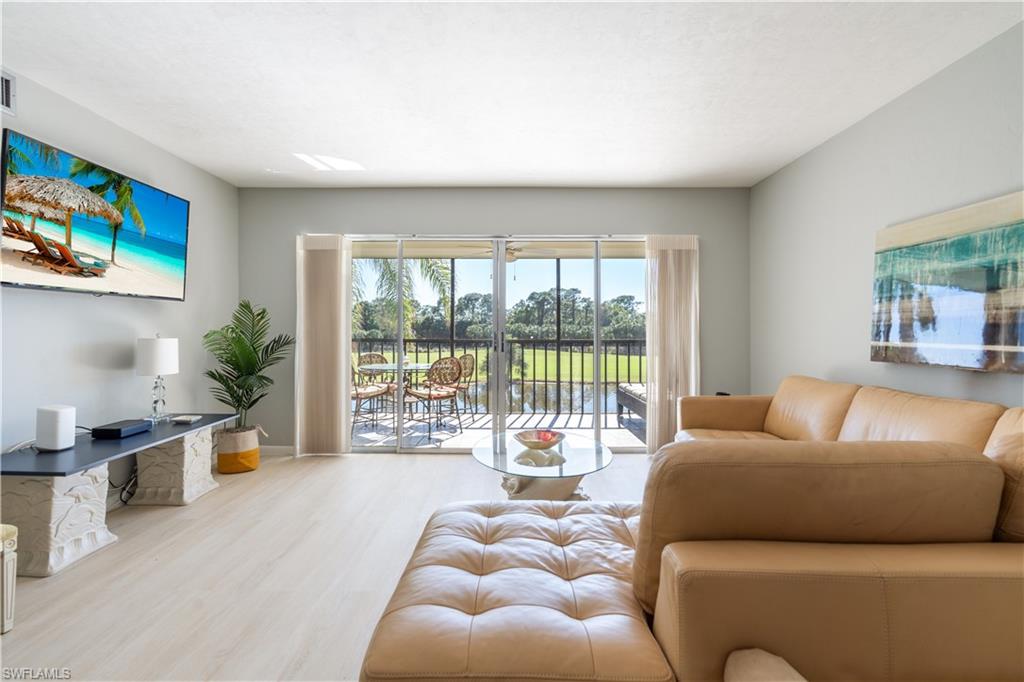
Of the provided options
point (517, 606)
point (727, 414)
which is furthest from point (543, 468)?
point (727, 414)

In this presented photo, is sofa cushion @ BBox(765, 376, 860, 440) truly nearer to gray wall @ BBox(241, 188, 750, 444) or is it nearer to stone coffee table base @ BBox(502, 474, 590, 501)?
gray wall @ BBox(241, 188, 750, 444)

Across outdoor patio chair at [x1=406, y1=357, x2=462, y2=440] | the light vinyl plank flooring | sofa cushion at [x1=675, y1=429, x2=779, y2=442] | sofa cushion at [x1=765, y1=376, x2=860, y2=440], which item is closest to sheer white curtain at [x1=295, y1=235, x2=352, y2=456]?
outdoor patio chair at [x1=406, y1=357, x2=462, y2=440]

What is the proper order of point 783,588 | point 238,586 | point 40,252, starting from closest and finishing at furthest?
point 783,588
point 238,586
point 40,252

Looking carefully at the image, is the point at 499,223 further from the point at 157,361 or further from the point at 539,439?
the point at 157,361

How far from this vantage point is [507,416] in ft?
14.8

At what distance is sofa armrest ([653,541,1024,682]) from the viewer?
2.90ft

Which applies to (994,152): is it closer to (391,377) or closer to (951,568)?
(951,568)

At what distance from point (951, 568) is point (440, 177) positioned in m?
4.02

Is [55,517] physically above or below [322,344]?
below

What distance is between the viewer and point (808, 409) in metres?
2.93

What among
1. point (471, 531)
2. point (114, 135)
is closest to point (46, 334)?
point (114, 135)

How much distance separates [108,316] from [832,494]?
4.01m

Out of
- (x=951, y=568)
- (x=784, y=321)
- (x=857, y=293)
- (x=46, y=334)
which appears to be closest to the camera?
(x=951, y=568)

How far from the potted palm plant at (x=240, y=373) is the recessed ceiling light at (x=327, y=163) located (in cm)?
136
